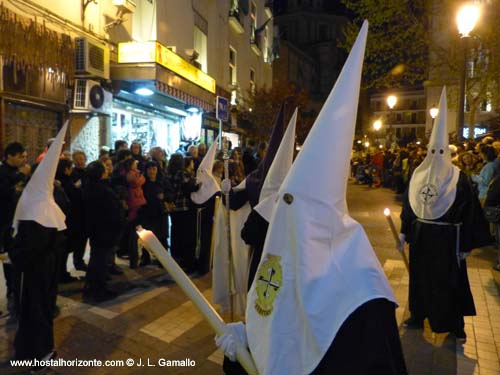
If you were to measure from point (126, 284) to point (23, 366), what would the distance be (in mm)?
2586

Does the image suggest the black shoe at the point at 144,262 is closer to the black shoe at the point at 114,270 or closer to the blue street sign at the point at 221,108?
the black shoe at the point at 114,270

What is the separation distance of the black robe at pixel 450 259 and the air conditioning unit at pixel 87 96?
8151mm

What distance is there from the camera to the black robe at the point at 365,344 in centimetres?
177

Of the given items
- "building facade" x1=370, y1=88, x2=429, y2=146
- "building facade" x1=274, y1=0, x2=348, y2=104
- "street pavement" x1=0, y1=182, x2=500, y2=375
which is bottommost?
"street pavement" x1=0, y1=182, x2=500, y2=375

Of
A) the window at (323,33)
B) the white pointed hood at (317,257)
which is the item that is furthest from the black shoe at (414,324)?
the window at (323,33)

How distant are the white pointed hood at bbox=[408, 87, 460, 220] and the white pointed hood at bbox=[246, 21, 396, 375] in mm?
3194

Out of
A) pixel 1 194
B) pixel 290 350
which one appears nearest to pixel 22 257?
pixel 1 194

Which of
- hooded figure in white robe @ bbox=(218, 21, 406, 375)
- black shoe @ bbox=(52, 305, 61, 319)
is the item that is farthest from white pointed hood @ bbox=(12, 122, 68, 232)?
hooded figure in white robe @ bbox=(218, 21, 406, 375)

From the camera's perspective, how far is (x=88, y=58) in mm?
9898

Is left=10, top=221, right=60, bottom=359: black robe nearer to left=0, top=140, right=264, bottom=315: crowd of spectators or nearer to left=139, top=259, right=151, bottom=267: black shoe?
left=0, top=140, right=264, bottom=315: crowd of spectators

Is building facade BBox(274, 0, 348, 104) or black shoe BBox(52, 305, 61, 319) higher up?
building facade BBox(274, 0, 348, 104)

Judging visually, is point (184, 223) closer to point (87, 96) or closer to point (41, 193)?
point (41, 193)

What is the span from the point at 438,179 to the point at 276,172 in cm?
197

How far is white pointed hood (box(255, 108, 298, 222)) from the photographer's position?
387 centimetres
